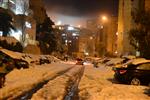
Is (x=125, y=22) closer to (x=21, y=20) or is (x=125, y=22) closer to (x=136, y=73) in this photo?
(x=21, y=20)

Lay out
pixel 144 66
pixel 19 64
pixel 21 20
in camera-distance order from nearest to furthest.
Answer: pixel 144 66, pixel 19 64, pixel 21 20

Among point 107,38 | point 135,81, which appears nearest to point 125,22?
point 107,38

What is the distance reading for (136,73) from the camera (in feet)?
76.4

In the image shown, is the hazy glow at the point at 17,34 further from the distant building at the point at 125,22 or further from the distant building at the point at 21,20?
the distant building at the point at 125,22

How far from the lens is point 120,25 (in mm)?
114375

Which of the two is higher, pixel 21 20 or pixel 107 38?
pixel 21 20

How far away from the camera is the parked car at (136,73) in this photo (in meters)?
23.2

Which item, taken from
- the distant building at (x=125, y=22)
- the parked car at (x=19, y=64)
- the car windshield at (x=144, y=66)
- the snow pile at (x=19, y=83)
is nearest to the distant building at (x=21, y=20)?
the distant building at (x=125, y=22)

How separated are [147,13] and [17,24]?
39448 mm

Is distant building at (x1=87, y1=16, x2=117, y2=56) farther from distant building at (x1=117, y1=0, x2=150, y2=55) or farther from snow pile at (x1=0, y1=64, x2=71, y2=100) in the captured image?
snow pile at (x1=0, y1=64, x2=71, y2=100)

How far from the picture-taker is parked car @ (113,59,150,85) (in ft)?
76.1

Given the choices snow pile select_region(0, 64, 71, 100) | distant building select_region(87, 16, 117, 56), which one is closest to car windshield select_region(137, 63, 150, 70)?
snow pile select_region(0, 64, 71, 100)

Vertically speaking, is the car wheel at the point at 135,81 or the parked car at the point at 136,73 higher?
the parked car at the point at 136,73

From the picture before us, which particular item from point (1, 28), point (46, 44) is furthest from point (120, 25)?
point (1, 28)
